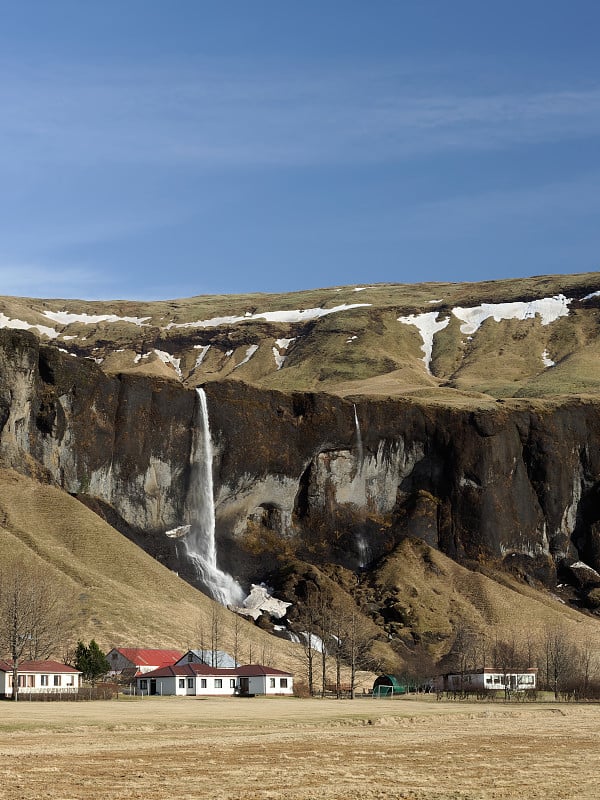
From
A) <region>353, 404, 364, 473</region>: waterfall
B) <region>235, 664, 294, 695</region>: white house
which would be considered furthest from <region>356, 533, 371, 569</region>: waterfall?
<region>235, 664, 294, 695</region>: white house

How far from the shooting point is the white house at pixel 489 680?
12925 centimetres

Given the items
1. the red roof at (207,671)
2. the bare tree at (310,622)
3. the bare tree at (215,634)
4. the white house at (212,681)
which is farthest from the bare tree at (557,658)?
the bare tree at (215,634)

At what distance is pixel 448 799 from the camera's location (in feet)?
135

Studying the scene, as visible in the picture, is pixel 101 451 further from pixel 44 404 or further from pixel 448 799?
pixel 448 799

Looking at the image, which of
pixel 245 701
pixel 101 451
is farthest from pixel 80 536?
pixel 245 701

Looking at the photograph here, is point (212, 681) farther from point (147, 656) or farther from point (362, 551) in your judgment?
point (362, 551)

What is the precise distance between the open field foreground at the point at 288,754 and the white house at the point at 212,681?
23858 mm

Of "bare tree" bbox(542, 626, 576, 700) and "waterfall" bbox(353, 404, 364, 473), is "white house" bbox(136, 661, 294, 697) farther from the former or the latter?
"waterfall" bbox(353, 404, 364, 473)

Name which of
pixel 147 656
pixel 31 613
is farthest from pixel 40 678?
pixel 147 656

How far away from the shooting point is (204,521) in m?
164

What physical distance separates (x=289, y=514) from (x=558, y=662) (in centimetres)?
5148

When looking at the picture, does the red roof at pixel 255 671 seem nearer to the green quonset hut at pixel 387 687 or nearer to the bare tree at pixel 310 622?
the green quonset hut at pixel 387 687

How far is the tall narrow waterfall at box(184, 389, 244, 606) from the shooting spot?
159 metres

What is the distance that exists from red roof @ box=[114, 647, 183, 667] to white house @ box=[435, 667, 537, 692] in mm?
27846
